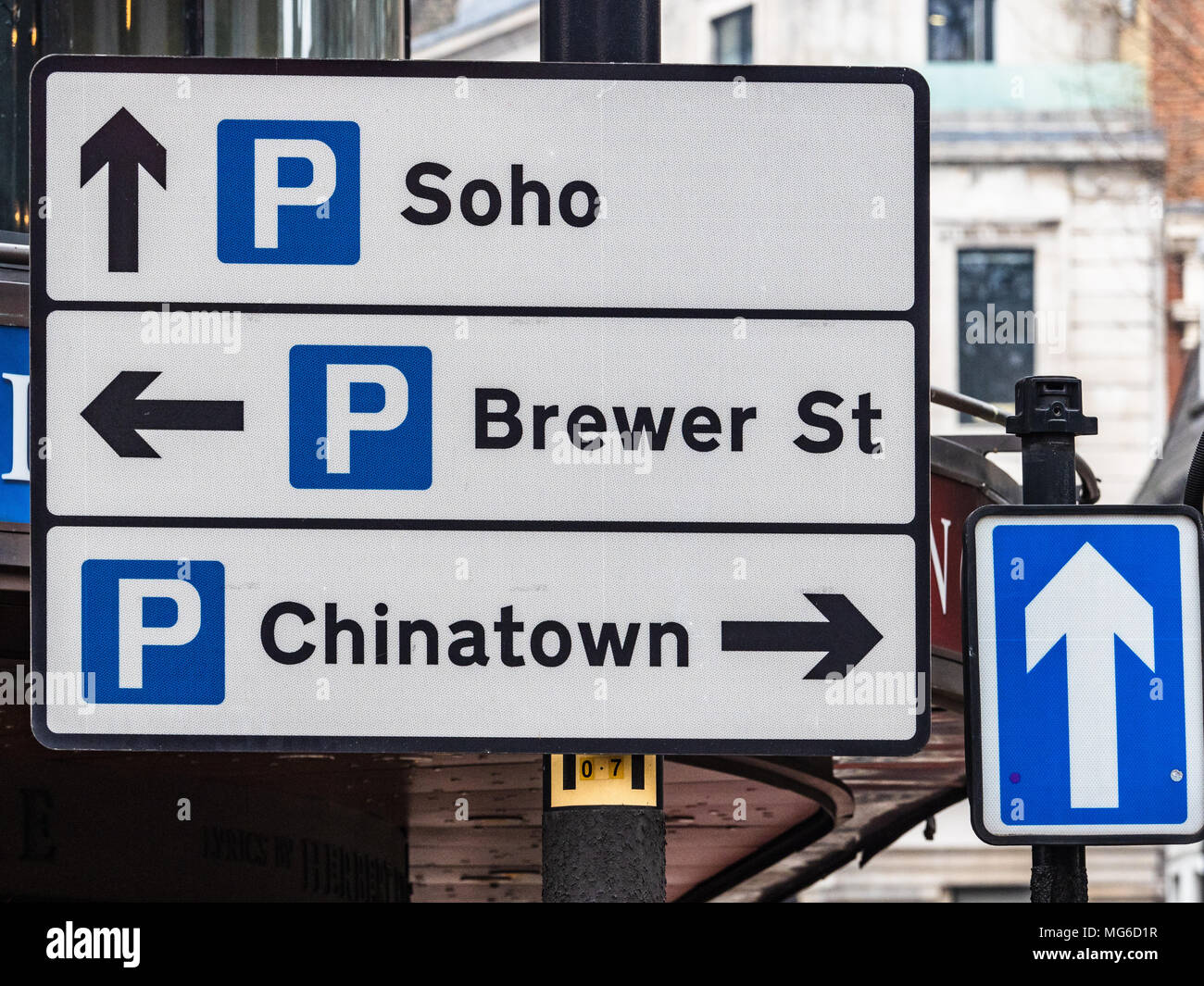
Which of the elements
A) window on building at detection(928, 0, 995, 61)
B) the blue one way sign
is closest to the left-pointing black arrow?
the blue one way sign

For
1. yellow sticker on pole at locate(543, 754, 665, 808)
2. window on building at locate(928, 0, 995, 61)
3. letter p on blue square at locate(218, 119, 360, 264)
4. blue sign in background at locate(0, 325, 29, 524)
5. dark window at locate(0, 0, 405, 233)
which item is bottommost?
yellow sticker on pole at locate(543, 754, 665, 808)

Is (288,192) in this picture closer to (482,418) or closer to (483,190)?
(483,190)

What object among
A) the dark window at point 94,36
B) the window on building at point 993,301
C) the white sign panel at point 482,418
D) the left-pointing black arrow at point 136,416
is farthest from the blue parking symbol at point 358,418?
the window on building at point 993,301

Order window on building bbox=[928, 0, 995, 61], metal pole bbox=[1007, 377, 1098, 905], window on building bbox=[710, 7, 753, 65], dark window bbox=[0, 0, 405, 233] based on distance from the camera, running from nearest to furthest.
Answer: metal pole bbox=[1007, 377, 1098, 905] < dark window bbox=[0, 0, 405, 233] < window on building bbox=[928, 0, 995, 61] < window on building bbox=[710, 7, 753, 65]

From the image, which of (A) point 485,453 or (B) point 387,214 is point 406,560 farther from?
(B) point 387,214

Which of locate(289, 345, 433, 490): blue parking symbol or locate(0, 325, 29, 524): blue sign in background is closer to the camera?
locate(289, 345, 433, 490): blue parking symbol

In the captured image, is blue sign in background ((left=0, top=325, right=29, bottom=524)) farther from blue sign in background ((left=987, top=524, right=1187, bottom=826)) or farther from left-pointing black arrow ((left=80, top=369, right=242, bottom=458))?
blue sign in background ((left=987, top=524, right=1187, bottom=826))

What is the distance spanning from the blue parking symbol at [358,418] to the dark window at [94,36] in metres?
3.90

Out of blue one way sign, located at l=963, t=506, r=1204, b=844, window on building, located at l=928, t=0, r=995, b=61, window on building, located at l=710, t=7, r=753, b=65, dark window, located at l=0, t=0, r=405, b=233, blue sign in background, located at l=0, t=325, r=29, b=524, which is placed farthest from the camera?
window on building, located at l=710, t=7, r=753, b=65

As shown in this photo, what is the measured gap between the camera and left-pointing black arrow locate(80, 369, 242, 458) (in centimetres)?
297

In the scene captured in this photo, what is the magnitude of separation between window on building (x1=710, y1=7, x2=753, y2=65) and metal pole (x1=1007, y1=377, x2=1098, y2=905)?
25.1m

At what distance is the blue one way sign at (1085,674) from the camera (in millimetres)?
3098

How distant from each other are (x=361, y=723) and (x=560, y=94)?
1.05 meters

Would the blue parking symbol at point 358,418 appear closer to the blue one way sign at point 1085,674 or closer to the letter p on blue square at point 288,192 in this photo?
the letter p on blue square at point 288,192
